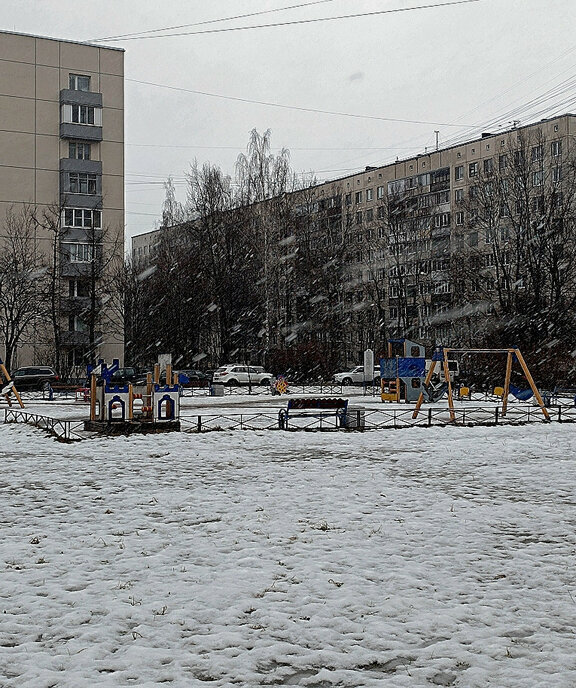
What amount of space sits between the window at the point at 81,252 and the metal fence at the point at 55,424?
29095 mm

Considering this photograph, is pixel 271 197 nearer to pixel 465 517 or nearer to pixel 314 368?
pixel 314 368

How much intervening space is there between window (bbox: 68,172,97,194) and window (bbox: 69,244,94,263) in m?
3.79

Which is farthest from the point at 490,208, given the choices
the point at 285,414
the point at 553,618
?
the point at 553,618

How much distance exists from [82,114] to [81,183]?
4719mm

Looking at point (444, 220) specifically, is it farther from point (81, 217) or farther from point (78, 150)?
point (78, 150)

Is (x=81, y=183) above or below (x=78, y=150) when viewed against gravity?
below

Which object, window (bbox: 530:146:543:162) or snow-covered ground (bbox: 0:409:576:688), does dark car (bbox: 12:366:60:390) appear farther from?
window (bbox: 530:146:543:162)

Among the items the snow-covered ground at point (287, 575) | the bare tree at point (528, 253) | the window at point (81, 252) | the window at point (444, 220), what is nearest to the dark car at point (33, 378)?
the window at point (81, 252)

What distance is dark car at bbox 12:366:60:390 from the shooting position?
4253cm

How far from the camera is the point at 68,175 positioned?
53.9m

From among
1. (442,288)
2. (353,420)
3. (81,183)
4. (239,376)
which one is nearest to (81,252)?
(81,183)

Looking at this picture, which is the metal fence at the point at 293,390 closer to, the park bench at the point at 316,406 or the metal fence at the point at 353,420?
the metal fence at the point at 353,420

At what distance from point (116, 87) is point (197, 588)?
53.6 meters

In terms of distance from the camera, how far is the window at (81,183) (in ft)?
178
